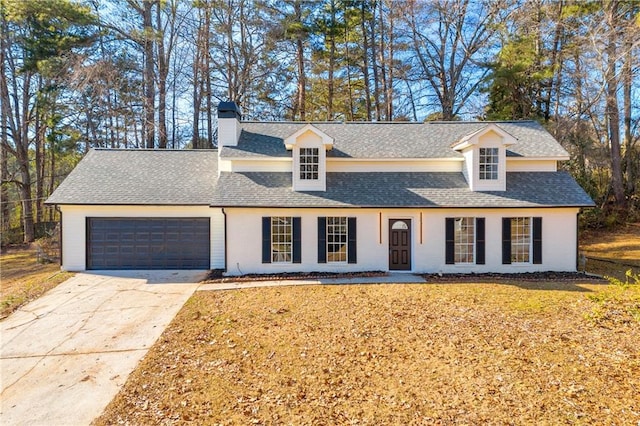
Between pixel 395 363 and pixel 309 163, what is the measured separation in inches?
336

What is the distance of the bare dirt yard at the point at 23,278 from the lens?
9719 mm

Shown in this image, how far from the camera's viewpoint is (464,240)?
1215 centimetres

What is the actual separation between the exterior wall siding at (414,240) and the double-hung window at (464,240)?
170 millimetres

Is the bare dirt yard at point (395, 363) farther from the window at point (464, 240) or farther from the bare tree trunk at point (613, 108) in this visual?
the bare tree trunk at point (613, 108)

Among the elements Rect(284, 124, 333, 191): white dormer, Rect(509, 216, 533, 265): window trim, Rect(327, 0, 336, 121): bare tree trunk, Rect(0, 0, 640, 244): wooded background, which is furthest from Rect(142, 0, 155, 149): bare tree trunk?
Rect(509, 216, 533, 265): window trim

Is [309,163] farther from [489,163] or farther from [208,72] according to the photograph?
[208,72]

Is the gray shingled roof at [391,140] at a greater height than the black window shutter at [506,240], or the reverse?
the gray shingled roof at [391,140]

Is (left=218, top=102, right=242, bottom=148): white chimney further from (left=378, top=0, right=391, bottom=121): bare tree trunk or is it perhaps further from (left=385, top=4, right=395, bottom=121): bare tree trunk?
(left=378, top=0, right=391, bottom=121): bare tree trunk

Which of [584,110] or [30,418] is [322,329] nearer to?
[30,418]

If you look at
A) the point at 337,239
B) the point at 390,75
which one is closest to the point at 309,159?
the point at 337,239

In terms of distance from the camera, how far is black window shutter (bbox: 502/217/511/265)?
11906mm

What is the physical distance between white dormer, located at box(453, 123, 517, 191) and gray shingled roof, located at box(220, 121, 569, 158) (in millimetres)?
1019

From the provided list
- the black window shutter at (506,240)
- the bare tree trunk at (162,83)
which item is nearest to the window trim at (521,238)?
the black window shutter at (506,240)

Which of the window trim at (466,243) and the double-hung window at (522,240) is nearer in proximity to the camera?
the double-hung window at (522,240)
